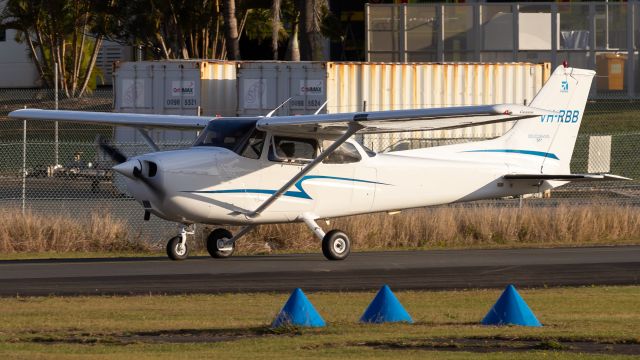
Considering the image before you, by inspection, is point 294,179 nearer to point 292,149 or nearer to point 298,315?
point 292,149

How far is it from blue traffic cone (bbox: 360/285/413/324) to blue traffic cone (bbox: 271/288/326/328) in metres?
0.49

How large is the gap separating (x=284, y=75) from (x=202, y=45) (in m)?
22.7

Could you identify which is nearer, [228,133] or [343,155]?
[228,133]

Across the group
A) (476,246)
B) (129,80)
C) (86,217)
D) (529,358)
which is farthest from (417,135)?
(529,358)

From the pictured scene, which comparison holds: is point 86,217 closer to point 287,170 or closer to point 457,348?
point 287,170

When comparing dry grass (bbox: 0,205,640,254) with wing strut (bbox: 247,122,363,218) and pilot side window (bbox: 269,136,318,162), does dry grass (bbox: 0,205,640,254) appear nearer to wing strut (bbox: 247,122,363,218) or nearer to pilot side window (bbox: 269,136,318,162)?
wing strut (bbox: 247,122,363,218)

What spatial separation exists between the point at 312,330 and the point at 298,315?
227mm

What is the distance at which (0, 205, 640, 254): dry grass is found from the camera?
19.4 metres

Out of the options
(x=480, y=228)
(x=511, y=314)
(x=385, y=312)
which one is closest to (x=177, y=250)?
(x=480, y=228)

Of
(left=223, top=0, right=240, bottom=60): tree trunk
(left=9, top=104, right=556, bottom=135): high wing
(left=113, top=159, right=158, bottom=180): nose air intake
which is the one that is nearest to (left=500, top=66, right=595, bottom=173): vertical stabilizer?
(left=9, top=104, right=556, bottom=135): high wing

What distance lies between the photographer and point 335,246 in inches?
694

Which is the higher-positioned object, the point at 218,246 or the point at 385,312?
the point at 218,246

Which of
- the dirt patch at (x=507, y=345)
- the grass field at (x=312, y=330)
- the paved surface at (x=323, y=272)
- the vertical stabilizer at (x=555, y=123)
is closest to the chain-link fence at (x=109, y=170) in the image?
the vertical stabilizer at (x=555, y=123)

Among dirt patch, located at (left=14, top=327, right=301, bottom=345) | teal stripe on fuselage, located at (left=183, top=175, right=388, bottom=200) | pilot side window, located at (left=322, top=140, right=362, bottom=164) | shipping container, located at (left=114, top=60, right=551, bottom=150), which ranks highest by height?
shipping container, located at (left=114, top=60, right=551, bottom=150)
